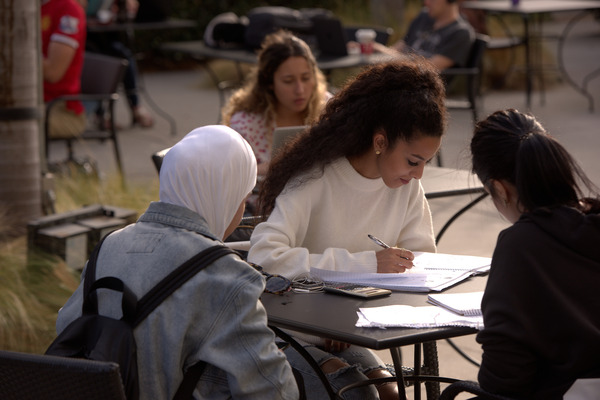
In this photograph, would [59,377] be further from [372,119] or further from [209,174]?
[372,119]

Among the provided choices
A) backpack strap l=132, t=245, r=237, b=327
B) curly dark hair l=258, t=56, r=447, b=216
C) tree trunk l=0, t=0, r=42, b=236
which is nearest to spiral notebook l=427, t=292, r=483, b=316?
curly dark hair l=258, t=56, r=447, b=216

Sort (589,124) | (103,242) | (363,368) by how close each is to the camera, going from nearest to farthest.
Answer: (103,242) → (363,368) → (589,124)

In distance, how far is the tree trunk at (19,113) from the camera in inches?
197

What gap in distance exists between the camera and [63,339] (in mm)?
2068

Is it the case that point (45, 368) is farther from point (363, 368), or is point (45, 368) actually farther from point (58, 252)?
point (58, 252)

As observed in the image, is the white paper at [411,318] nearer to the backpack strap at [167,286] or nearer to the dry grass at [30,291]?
the backpack strap at [167,286]

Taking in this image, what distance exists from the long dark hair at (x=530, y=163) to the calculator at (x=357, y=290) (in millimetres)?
462

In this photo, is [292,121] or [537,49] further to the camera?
[537,49]

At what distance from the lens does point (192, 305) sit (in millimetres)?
2094

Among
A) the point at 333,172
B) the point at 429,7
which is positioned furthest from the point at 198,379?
the point at 429,7

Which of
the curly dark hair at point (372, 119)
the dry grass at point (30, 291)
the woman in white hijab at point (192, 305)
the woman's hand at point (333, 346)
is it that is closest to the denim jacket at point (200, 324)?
the woman in white hijab at point (192, 305)

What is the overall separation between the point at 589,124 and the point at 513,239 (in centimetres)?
745

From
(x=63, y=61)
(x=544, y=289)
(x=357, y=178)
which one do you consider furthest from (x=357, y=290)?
(x=63, y=61)

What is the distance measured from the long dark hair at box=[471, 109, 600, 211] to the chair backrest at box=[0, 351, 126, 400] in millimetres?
1048
